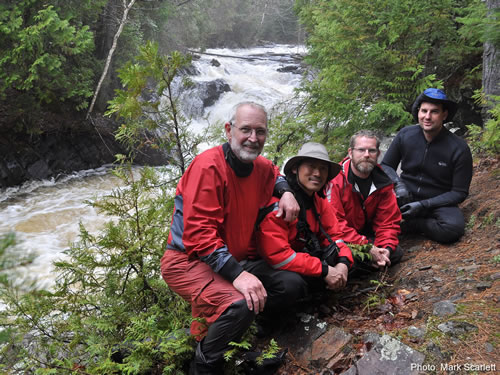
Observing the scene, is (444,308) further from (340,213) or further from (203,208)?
(203,208)

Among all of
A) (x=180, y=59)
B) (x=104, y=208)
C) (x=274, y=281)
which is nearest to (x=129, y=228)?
(x=104, y=208)

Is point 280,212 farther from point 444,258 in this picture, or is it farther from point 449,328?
point 444,258

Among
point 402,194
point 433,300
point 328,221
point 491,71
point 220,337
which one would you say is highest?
point 491,71

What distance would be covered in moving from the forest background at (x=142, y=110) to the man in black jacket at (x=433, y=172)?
0.95 meters

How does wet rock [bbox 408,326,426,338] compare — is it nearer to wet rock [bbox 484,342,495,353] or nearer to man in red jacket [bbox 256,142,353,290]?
Answer: wet rock [bbox 484,342,495,353]

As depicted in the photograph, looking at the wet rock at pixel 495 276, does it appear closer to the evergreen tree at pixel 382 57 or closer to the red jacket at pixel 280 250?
the red jacket at pixel 280 250

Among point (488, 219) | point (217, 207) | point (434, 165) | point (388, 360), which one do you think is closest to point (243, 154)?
point (217, 207)

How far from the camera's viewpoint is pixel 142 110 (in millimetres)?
3869

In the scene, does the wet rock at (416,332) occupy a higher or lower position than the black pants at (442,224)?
Answer: lower

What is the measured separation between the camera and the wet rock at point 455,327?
7.75 feet

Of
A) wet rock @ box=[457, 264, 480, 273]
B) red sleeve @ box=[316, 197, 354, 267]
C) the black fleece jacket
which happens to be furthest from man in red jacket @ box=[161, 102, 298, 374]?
the black fleece jacket

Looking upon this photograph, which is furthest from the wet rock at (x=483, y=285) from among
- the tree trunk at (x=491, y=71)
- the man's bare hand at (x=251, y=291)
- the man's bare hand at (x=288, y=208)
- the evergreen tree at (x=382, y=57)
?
the tree trunk at (x=491, y=71)

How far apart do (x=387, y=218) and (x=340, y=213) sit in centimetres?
56

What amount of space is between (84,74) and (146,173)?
9593 mm
